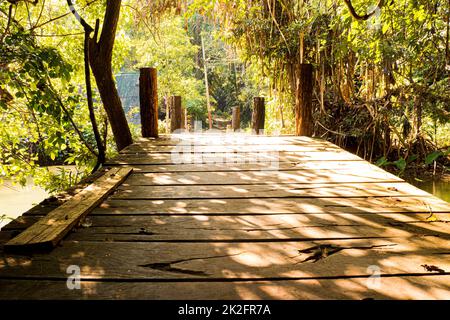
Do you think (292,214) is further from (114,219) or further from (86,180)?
(86,180)

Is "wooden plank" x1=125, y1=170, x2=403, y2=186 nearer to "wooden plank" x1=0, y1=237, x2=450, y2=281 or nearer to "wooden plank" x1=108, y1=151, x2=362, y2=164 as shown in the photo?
"wooden plank" x1=108, y1=151, x2=362, y2=164

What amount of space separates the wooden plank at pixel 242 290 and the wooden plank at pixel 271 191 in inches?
37.2

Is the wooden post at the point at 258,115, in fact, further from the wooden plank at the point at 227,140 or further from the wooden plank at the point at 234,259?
the wooden plank at the point at 234,259

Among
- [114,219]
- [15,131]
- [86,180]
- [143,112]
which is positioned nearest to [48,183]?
[15,131]

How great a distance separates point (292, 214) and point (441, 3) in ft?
13.6

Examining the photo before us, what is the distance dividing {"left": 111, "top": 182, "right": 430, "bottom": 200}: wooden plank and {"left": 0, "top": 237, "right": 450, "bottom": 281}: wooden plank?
66 centimetres

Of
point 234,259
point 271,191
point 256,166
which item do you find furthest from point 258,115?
point 234,259

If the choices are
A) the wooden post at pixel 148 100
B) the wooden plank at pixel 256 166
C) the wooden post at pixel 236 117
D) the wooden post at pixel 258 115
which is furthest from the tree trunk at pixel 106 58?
the wooden post at pixel 236 117

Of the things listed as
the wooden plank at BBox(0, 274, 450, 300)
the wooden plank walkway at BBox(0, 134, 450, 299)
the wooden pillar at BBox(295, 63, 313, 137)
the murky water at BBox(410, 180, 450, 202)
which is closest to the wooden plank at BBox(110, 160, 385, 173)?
the wooden plank walkway at BBox(0, 134, 450, 299)

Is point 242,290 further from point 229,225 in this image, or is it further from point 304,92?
point 304,92

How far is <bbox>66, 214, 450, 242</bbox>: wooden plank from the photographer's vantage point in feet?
4.69

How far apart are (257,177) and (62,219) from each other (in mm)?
1349

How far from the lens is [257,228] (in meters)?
1.52

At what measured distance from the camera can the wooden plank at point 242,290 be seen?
99cm
